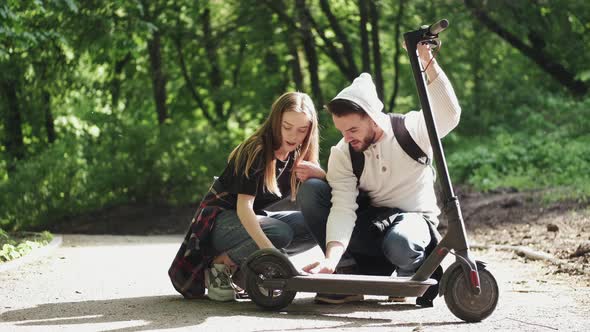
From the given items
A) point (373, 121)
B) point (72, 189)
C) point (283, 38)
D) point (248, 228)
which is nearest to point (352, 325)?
point (248, 228)

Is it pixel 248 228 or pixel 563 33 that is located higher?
pixel 563 33

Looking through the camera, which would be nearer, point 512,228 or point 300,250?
point 300,250

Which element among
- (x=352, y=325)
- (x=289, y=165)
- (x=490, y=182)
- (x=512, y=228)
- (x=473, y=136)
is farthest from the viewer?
(x=473, y=136)

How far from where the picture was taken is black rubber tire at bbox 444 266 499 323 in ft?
14.7

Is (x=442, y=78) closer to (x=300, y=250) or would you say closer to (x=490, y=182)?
(x=300, y=250)

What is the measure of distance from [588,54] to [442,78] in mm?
12297

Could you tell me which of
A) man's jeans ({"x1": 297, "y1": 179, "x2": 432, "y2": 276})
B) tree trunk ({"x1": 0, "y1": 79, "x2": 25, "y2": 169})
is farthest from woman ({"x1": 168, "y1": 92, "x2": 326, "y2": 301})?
tree trunk ({"x1": 0, "y1": 79, "x2": 25, "y2": 169})

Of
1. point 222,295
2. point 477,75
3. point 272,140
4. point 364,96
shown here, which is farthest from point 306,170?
point 477,75

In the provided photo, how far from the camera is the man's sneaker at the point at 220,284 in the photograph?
17.6 feet

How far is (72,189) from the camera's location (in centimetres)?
1416

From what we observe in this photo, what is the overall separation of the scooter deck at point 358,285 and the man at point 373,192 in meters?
0.15

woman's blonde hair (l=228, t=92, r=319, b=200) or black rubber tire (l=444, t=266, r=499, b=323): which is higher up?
woman's blonde hair (l=228, t=92, r=319, b=200)

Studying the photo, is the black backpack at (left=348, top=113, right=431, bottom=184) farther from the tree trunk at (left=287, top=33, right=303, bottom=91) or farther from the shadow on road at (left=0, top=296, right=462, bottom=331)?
the tree trunk at (left=287, top=33, right=303, bottom=91)

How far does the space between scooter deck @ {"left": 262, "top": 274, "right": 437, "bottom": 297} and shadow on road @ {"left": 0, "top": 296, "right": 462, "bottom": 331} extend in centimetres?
15
